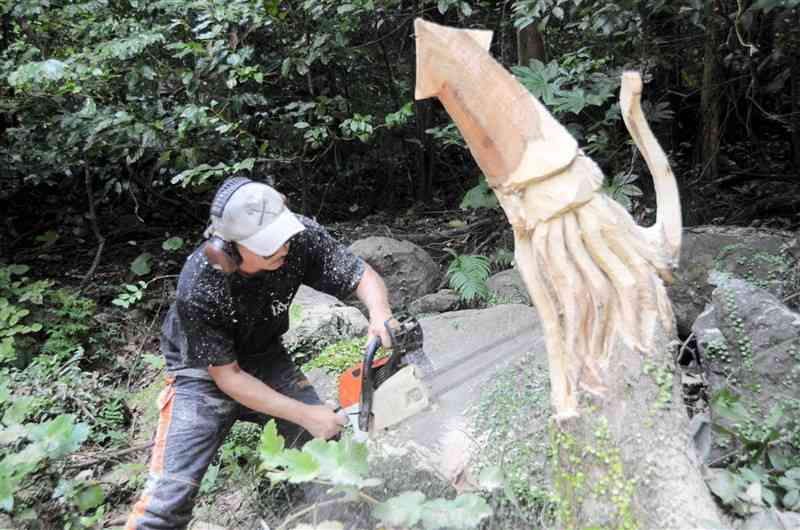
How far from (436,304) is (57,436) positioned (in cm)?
352

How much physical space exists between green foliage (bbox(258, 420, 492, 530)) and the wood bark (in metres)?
0.55

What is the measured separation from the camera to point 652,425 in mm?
2084

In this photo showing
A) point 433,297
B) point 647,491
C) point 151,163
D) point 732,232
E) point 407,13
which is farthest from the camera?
point 151,163

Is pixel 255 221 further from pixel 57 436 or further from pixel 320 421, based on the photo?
pixel 57 436

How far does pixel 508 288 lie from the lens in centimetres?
528

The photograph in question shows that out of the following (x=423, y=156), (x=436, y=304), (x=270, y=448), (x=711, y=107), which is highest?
(x=711, y=107)

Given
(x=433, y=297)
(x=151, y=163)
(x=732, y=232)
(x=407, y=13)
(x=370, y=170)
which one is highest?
(x=407, y=13)

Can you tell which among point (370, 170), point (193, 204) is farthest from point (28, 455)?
point (370, 170)

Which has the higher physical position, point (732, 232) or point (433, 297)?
point (732, 232)

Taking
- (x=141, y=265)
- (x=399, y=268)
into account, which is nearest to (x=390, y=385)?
(x=399, y=268)

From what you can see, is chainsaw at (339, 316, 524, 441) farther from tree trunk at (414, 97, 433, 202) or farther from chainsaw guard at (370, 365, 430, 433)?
tree trunk at (414, 97, 433, 202)

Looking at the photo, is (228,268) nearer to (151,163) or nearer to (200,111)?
(200,111)

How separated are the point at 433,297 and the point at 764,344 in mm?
2964

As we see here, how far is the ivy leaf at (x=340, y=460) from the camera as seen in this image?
183 cm
